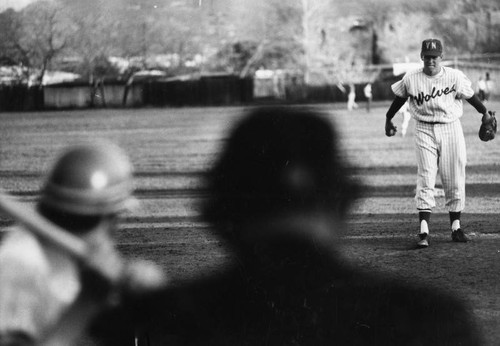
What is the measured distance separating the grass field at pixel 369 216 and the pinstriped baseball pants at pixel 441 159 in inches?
15.8

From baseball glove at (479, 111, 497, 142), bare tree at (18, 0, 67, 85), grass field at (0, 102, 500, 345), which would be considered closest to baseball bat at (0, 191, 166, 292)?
grass field at (0, 102, 500, 345)

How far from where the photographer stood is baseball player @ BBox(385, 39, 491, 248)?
26.2ft

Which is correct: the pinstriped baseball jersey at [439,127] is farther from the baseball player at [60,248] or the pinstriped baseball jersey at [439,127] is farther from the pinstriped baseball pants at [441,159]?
the baseball player at [60,248]

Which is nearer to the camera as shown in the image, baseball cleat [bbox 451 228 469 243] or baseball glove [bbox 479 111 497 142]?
baseball cleat [bbox 451 228 469 243]

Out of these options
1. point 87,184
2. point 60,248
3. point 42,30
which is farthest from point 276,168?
point 42,30

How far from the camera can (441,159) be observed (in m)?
8.10

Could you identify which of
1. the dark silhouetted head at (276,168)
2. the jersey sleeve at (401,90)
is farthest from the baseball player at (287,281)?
the jersey sleeve at (401,90)

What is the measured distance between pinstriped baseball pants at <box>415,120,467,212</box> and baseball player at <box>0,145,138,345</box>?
5.97 m

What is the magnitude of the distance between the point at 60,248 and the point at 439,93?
6260 millimetres

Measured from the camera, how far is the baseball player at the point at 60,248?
212 cm

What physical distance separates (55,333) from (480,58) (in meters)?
62.6

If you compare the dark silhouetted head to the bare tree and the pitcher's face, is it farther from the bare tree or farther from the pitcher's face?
the bare tree

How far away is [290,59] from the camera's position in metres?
73.8

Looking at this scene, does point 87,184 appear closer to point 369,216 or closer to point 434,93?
point 434,93
